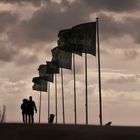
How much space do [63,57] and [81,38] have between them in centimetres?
1853

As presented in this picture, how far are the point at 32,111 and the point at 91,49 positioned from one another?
43.9 ft

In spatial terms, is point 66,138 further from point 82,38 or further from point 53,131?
point 82,38

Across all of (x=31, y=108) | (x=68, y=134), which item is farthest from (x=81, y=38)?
(x=68, y=134)

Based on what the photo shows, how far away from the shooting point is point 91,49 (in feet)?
240

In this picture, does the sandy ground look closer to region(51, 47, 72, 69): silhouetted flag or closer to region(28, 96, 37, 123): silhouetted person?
region(28, 96, 37, 123): silhouetted person

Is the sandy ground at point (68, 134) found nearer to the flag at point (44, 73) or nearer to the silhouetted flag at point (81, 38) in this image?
the silhouetted flag at point (81, 38)

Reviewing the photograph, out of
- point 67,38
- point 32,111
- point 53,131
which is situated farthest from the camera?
point 67,38

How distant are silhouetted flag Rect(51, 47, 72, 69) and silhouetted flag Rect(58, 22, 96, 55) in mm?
11712

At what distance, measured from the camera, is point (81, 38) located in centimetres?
7556

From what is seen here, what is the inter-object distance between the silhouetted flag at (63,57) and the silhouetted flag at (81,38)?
38.4 feet

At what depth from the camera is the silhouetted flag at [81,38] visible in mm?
73875

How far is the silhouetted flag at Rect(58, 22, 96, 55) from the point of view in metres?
73.9

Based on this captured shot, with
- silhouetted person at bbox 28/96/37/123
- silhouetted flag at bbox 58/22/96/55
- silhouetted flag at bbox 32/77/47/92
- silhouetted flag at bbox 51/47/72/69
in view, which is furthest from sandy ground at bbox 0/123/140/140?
silhouetted flag at bbox 32/77/47/92

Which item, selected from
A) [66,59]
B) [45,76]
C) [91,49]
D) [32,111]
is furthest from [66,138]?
[45,76]
